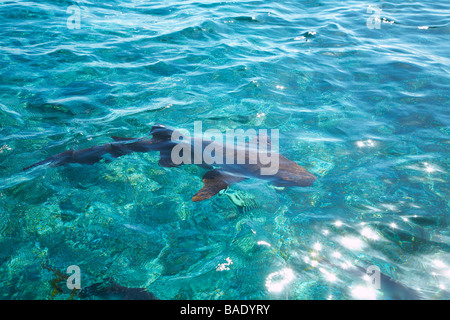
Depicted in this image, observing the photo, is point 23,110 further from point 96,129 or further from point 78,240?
point 78,240

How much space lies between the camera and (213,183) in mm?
4566

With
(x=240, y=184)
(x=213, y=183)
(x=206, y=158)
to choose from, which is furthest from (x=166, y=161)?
(x=240, y=184)

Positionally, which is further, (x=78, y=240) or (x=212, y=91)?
(x=212, y=91)

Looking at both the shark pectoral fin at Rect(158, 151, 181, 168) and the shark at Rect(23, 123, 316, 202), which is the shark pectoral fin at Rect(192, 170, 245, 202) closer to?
the shark at Rect(23, 123, 316, 202)

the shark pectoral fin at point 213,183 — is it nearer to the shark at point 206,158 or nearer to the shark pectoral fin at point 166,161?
the shark at point 206,158

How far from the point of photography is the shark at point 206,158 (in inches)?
184

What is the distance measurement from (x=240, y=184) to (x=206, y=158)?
26.6 inches

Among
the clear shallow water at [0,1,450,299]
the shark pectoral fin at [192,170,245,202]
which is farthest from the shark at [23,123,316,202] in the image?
the clear shallow water at [0,1,450,299]

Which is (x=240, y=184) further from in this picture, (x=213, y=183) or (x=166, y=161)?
(x=166, y=161)

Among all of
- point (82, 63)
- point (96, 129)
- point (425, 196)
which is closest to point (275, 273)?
point (425, 196)

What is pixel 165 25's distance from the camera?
35.1ft

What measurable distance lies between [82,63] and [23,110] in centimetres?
247

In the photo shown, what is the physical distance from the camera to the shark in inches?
184

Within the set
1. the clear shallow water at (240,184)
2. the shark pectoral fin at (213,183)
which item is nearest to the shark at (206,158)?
the shark pectoral fin at (213,183)
